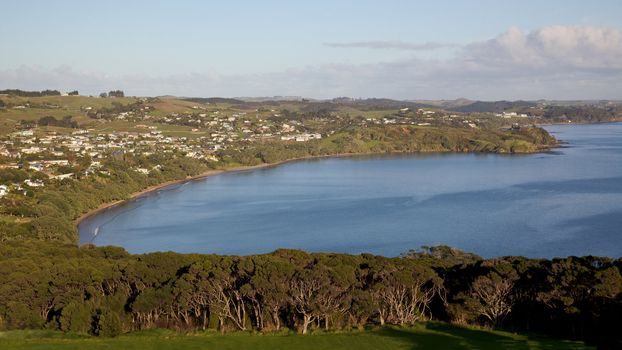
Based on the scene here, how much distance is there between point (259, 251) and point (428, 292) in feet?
58.8

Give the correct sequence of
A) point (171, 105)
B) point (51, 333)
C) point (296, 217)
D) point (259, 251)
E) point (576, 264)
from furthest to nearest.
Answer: point (171, 105) → point (296, 217) → point (259, 251) → point (576, 264) → point (51, 333)

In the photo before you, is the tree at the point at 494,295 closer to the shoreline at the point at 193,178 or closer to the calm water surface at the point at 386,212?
the calm water surface at the point at 386,212

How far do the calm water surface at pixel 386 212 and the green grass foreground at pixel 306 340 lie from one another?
17268 millimetres

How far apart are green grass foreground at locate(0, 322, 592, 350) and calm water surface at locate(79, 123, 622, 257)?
17.3m

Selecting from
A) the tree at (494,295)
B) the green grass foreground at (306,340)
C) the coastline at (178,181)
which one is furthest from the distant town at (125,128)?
the tree at (494,295)

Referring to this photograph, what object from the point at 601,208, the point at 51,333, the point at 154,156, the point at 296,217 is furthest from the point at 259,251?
the point at 154,156

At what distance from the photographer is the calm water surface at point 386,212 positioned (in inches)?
1390

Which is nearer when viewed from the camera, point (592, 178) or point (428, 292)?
point (428, 292)

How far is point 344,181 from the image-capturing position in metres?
66.8

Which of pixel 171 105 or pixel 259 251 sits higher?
pixel 171 105

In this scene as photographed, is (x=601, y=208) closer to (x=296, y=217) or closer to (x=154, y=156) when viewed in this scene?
(x=296, y=217)

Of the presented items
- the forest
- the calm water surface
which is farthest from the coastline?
the forest

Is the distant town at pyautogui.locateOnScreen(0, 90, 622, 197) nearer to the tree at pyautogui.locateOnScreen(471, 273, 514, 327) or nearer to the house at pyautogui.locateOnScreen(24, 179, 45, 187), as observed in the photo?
the house at pyautogui.locateOnScreen(24, 179, 45, 187)

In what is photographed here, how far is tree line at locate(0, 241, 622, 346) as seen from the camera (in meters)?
15.4
